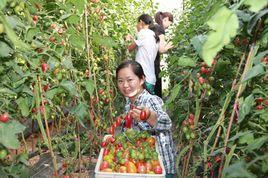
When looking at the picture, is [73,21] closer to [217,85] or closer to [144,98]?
[144,98]

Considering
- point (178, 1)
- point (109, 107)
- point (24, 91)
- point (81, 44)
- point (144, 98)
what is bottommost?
point (109, 107)

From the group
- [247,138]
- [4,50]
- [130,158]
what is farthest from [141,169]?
[4,50]

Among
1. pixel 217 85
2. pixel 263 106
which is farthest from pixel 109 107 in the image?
pixel 263 106

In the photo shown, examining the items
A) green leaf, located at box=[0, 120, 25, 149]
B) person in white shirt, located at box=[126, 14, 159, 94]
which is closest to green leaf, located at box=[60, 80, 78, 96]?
green leaf, located at box=[0, 120, 25, 149]

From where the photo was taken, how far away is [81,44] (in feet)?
6.70

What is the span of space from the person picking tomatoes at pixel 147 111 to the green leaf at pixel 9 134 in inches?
33.3

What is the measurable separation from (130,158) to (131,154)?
2 centimetres

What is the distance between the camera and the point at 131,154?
199 centimetres

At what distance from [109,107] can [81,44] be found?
1.89m

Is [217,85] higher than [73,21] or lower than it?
lower

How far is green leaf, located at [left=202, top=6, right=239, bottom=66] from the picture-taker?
0.52 meters

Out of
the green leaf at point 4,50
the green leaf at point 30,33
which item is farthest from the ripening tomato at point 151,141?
the green leaf at point 4,50

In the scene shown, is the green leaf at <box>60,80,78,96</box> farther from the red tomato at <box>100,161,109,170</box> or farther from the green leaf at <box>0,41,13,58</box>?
the green leaf at <box>0,41,13,58</box>

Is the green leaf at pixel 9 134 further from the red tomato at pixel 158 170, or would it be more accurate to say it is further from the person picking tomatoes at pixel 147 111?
the person picking tomatoes at pixel 147 111
